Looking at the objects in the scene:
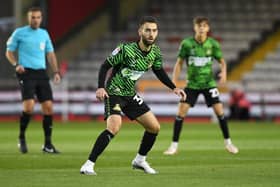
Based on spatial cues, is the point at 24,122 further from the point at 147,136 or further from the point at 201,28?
the point at 147,136

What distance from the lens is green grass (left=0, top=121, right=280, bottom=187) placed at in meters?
11.4

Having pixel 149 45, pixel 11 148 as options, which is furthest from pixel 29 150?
pixel 149 45

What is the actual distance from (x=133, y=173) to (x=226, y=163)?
2.26m

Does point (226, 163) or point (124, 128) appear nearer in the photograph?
point (226, 163)

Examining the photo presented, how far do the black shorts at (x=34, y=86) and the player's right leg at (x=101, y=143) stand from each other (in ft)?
14.0

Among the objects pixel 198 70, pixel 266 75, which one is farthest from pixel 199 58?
pixel 266 75

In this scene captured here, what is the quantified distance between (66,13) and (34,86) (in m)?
19.4

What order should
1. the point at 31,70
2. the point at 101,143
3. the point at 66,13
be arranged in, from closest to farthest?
the point at 101,143, the point at 31,70, the point at 66,13

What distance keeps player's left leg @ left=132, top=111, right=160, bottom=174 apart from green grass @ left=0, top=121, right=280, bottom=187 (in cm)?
13

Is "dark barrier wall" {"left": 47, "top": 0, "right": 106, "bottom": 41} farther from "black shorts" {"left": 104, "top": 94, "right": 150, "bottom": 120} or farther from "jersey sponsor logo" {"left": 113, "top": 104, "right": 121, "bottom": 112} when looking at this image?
"jersey sponsor logo" {"left": 113, "top": 104, "right": 121, "bottom": 112}

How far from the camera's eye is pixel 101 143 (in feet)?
39.9

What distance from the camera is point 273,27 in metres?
35.8

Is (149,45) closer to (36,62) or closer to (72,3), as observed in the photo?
(36,62)

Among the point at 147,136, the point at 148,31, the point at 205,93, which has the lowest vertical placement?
the point at 205,93
